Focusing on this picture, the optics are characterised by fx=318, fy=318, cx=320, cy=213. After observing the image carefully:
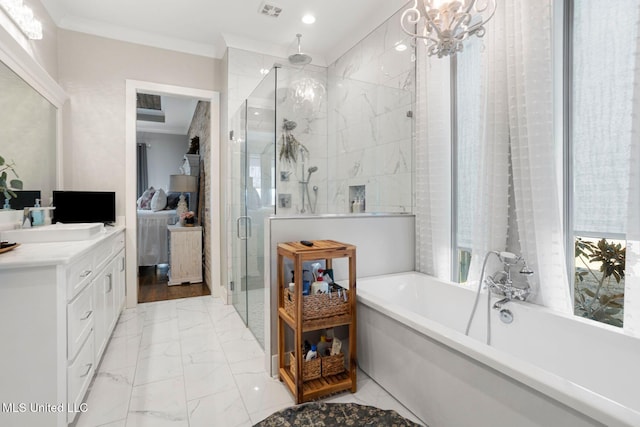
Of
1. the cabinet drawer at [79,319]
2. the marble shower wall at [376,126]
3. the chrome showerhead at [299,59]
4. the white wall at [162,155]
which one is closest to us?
the cabinet drawer at [79,319]

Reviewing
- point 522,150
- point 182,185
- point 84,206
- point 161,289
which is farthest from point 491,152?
point 182,185

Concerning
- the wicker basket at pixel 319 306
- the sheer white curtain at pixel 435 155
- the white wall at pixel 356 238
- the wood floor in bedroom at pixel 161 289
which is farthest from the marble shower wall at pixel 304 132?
the wood floor in bedroom at pixel 161 289

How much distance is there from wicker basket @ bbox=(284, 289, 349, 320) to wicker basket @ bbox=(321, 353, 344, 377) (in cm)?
28

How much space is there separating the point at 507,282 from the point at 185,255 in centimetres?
390

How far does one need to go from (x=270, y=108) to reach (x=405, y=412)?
226cm

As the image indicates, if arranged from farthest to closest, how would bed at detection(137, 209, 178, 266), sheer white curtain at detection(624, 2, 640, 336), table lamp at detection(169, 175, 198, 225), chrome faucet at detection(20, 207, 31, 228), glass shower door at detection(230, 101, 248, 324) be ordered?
bed at detection(137, 209, 178, 266)
table lamp at detection(169, 175, 198, 225)
glass shower door at detection(230, 101, 248, 324)
chrome faucet at detection(20, 207, 31, 228)
sheer white curtain at detection(624, 2, 640, 336)

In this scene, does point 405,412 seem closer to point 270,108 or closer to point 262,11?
point 270,108

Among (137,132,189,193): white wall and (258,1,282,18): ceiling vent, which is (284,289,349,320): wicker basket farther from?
(137,132,189,193): white wall

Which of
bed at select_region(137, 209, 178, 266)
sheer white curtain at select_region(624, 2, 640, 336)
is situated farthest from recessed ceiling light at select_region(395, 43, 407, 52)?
bed at select_region(137, 209, 178, 266)

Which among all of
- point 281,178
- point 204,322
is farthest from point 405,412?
point 204,322

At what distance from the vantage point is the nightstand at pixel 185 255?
4344 millimetres

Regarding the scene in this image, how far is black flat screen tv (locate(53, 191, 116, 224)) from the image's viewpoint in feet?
9.36

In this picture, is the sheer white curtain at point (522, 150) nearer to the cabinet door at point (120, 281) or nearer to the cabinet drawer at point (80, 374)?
the cabinet drawer at point (80, 374)

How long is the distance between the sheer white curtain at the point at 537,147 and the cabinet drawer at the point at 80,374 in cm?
241
